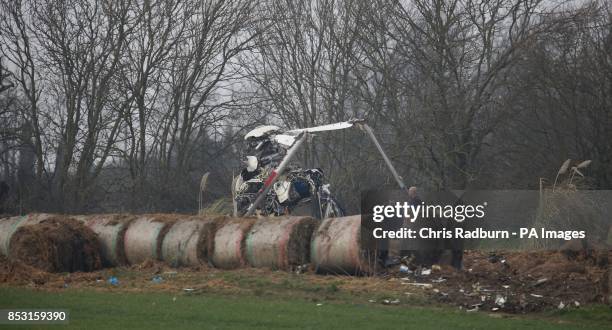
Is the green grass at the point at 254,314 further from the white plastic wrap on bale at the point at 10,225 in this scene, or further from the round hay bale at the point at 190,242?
the white plastic wrap on bale at the point at 10,225

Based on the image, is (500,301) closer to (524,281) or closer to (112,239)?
(524,281)

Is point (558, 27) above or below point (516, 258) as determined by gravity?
above

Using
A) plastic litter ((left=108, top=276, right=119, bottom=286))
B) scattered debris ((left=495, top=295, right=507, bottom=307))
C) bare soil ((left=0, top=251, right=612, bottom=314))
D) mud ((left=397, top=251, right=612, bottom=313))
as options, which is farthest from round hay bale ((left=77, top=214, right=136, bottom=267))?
scattered debris ((left=495, top=295, right=507, bottom=307))

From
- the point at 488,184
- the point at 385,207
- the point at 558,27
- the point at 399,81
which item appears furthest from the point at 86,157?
the point at 385,207

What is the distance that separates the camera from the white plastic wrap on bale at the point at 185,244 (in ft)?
66.1

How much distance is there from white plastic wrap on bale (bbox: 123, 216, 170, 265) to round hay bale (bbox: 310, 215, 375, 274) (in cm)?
362

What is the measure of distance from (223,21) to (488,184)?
13.0 meters

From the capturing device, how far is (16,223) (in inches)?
895

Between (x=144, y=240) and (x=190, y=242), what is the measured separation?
1261 mm

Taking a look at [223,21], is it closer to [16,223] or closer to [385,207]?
[16,223]

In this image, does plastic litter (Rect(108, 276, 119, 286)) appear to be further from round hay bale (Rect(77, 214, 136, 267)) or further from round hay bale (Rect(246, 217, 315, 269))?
round hay bale (Rect(246, 217, 315, 269))

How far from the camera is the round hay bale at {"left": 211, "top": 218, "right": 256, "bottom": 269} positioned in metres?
19.5

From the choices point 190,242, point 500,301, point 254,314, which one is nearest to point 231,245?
point 190,242

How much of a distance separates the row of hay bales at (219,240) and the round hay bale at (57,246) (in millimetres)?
42
